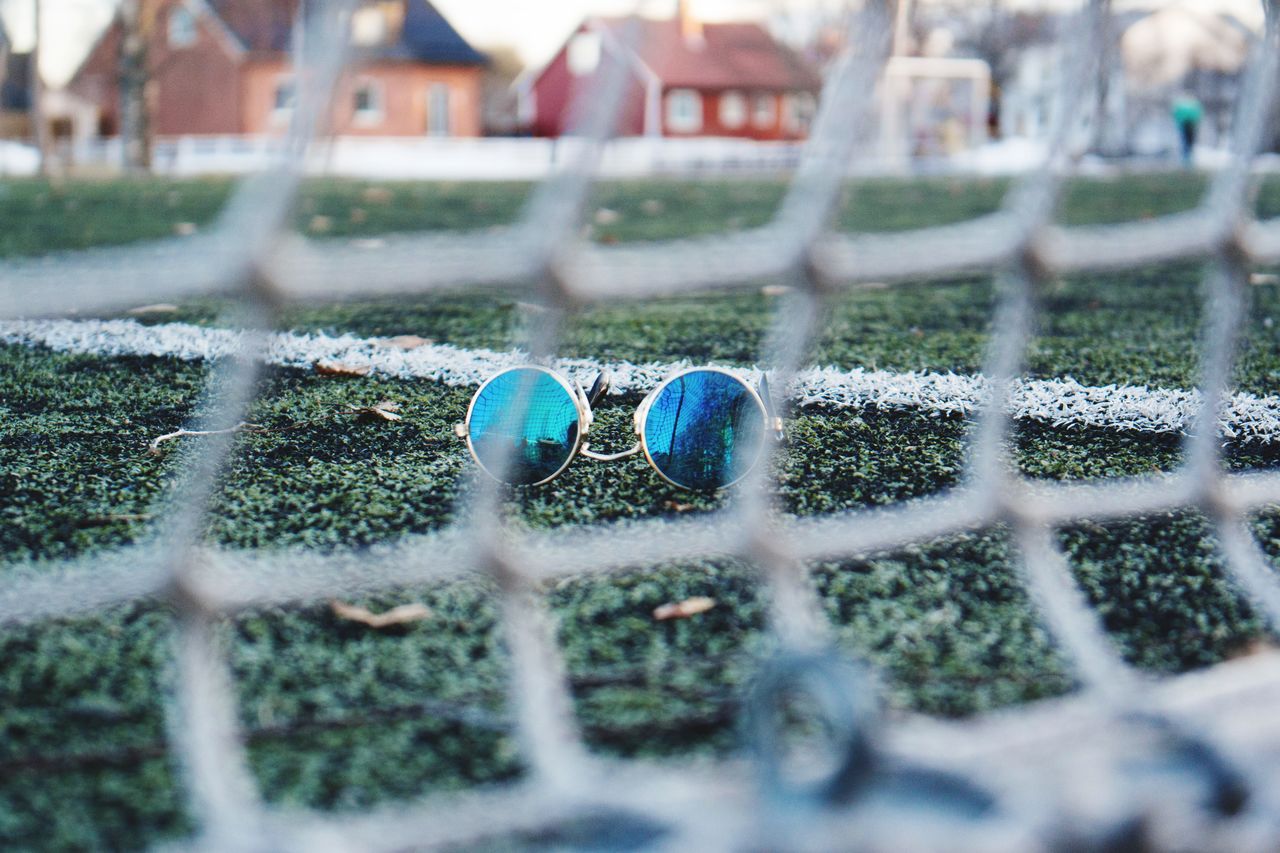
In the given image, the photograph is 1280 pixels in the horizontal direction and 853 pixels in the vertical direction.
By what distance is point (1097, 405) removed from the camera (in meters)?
2.03

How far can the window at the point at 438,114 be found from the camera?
45.3 ft

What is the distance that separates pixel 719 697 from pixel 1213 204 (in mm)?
700

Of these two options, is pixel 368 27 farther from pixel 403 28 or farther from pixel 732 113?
pixel 732 113

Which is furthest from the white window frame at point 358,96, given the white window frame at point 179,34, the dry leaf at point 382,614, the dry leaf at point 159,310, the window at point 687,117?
the white window frame at point 179,34

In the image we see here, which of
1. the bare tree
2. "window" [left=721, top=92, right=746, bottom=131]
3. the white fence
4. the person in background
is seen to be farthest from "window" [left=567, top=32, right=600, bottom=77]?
"window" [left=721, top=92, right=746, bottom=131]

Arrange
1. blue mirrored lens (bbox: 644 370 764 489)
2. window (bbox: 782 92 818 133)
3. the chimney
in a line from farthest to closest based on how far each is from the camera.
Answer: window (bbox: 782 92 818 133) < blue mirrored lens (bbox: 644 370 764 489) < the chimney

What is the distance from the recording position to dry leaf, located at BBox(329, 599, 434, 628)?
115cm

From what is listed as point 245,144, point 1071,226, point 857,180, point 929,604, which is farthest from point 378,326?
point 245,144

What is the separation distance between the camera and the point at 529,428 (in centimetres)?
151

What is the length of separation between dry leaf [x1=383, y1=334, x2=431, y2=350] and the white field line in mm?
16

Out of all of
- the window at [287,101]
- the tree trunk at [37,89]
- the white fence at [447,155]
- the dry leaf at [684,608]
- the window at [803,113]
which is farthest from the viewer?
the white fence at [447,155]

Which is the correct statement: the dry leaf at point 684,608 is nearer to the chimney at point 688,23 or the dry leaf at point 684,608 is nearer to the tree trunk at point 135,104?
the chimney at point 688,23

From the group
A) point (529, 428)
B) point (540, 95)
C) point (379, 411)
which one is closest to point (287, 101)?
point (529, 428)

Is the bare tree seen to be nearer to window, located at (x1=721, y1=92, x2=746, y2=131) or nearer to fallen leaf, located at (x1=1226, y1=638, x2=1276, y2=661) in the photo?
window, located at (x1=721, y1=92, x2=746, y2=131)
